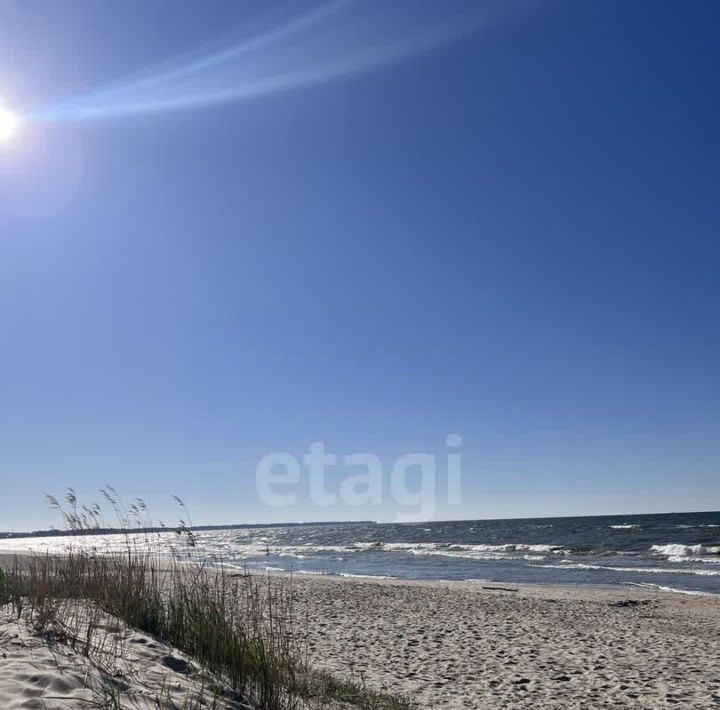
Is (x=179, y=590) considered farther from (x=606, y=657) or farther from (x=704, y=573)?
(x=704, y=573)

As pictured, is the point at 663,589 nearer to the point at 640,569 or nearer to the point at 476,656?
the point at 640,569

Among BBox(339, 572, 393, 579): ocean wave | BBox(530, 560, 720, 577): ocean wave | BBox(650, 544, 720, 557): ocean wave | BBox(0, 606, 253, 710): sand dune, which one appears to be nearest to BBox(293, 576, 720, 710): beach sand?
BBox(0, 606, 253, 710): sand dune

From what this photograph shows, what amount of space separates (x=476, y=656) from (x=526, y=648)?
1.20 metres

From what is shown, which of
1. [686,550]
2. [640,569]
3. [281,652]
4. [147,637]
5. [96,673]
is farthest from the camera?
[686,550]

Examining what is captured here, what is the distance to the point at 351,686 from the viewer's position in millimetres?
6820

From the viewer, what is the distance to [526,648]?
34.3 feet

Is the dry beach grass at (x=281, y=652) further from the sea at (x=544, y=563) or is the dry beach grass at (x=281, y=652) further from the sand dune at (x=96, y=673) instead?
the sea at (x=544, y=563)

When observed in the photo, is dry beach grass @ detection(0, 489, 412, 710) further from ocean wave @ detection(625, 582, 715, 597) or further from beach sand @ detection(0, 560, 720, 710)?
ocean wave @ detection(625, 582, 715, 597)

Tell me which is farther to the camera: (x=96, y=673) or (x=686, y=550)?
(x=686, y=550)

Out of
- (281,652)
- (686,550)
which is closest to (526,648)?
(281,652)

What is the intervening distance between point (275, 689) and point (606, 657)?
6.73 m

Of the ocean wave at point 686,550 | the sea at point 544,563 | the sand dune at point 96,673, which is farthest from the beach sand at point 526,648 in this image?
the ocean wave at point 686,550

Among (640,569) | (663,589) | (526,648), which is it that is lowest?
(640,569)

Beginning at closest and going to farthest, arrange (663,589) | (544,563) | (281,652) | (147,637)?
(281,652)
(147,637)
(663,589)
(544,563)
